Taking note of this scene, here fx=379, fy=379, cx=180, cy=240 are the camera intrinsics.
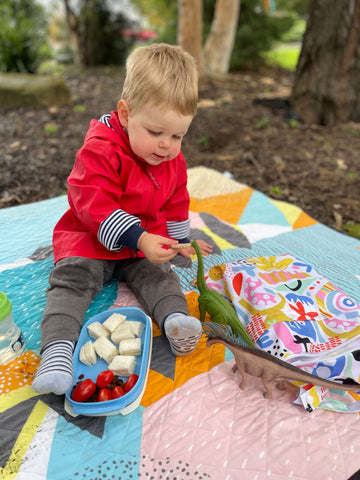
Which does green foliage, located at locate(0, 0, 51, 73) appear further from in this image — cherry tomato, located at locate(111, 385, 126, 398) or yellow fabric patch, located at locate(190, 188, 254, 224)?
cherry tomato, located at locate(111, 385, 126, 398)

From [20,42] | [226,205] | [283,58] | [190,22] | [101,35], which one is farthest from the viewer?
[283,58]

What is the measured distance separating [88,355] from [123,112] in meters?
0.86

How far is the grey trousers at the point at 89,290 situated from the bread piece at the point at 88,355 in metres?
0.05

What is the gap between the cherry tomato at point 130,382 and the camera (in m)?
1.19

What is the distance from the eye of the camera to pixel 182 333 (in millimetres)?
1283

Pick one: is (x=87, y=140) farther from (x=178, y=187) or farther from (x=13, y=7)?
(x=13, y=7)

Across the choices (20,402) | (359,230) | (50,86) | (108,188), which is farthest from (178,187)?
(50,86)

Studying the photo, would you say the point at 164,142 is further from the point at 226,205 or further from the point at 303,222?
the point at 303,222

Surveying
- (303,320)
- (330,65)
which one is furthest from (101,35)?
(303,320)

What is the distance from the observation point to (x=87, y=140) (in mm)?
1430

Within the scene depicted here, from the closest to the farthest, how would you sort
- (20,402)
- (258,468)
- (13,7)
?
(258,468) → (20,402) → (13,7)

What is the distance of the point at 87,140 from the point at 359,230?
1.83m

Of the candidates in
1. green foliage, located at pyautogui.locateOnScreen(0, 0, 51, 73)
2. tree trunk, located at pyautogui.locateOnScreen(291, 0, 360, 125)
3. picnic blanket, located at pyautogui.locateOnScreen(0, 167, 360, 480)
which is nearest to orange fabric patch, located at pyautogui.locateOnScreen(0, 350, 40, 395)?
picnic blanket, located at pyautogui.locateOnScreen(0, 167, 360, 480)

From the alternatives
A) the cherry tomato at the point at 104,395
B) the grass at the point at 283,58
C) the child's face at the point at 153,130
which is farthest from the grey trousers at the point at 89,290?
the grass at the point at 283,58
